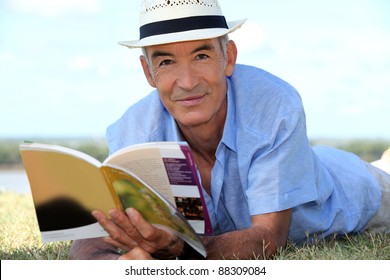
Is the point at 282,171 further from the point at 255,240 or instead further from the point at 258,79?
the point at 258,79

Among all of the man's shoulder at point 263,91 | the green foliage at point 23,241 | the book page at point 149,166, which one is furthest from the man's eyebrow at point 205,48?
the green foliage at point 23,241

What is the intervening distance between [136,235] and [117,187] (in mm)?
214

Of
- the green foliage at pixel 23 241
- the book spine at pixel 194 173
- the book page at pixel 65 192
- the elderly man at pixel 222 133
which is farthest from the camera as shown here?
the green foliage at pixel 23 241

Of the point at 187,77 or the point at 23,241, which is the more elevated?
the point at 187,77

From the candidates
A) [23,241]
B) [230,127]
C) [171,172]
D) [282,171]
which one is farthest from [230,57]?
[23,241]

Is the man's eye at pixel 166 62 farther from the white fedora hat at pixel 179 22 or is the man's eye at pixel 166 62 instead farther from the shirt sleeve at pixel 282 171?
the shirt sleeve at pixel 282 171

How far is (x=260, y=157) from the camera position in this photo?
3.12 meters

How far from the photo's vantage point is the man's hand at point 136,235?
2.56 m

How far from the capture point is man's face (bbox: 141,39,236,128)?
10.0 ft

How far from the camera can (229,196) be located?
3391 mm

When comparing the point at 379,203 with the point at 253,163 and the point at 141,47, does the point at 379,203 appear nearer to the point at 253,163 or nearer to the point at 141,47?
the point at 253,163

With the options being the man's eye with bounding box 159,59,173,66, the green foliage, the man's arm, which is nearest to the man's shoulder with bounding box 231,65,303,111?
the man's eye with bounding box 159,59,173,66

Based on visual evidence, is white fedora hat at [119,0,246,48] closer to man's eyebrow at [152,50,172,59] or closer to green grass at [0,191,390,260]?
man's eyebrow at [152,50,172,59]
